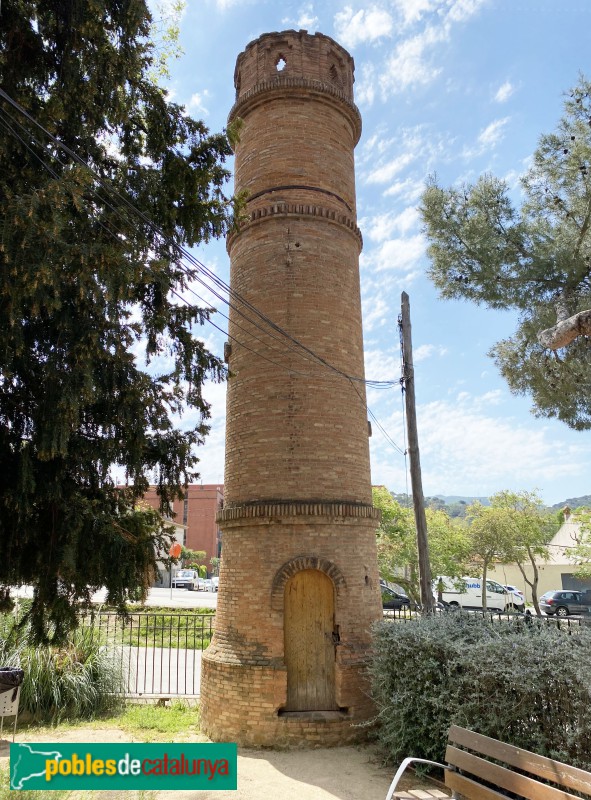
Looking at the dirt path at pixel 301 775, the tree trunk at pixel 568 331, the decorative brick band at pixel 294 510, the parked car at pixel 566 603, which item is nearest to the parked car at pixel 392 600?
the parked car at pixel 566 603

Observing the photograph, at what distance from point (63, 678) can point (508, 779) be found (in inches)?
332

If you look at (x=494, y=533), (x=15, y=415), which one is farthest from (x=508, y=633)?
(x=494, y=533)

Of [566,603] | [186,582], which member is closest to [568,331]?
[566,603]

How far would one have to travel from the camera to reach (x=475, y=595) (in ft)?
103

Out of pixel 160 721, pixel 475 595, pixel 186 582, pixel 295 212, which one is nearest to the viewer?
pixel 160 721

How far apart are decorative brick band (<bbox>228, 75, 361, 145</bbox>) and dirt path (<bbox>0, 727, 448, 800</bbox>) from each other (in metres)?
10.9

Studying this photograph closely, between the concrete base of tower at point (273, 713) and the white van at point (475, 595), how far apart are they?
74.1 feet

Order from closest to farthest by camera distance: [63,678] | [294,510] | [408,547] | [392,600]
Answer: [294,510] → [63,678] → [408,547] → [392,600]

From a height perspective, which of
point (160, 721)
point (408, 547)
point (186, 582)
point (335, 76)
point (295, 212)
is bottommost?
point (160, 721)

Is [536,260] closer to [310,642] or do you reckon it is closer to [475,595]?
[310,642]

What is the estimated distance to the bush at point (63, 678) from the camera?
33.5 feet

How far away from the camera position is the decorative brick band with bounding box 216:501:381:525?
9.36 meters

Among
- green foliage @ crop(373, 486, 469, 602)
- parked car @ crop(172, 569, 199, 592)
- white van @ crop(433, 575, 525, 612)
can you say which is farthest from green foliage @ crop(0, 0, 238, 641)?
parked car @ crop(172, 569, 199, 592)

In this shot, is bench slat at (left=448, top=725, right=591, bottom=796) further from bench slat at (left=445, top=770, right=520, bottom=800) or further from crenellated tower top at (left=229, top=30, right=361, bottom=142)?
crenellated tower top at (left=229, top=30, right=361, bottom=142)
